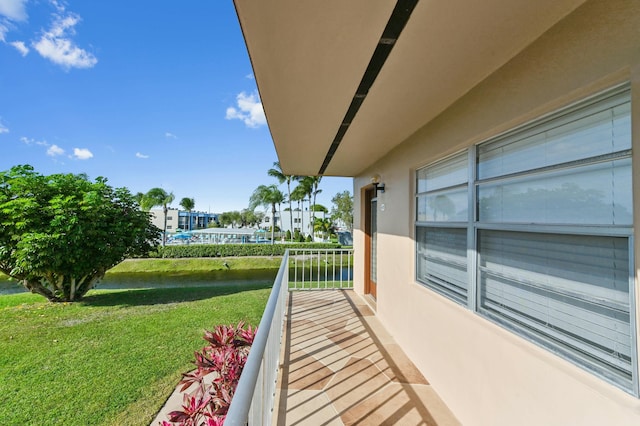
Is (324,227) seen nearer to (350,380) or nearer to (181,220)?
(350,380)

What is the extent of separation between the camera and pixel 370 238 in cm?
545

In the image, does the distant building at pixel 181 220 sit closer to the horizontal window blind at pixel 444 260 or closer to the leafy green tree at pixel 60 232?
the leafy green tree at pixel 60 232

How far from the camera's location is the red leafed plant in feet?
6.62

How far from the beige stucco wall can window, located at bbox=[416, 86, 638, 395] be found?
86mm

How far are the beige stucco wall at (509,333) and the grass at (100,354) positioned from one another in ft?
9.73

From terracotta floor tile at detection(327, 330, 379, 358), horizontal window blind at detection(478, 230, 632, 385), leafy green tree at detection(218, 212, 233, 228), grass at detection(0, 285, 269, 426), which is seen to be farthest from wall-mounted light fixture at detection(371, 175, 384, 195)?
leafy green tree at detection(218, 212, 233, 228)

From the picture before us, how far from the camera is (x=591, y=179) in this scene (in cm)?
127

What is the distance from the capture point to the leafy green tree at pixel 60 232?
22.8 ft

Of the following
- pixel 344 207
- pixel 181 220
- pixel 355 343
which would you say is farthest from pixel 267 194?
pixel 181 220

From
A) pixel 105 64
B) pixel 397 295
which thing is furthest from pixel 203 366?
pixel 105 64

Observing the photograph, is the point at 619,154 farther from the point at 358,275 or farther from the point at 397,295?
the point at 358,275

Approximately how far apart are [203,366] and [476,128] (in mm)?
3045

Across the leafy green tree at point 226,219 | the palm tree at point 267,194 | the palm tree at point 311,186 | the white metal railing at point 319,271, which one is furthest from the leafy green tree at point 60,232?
the leafy green tree at point 226,219

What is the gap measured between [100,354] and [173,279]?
11.6 meters
